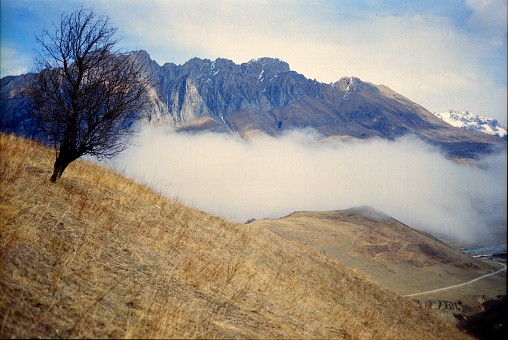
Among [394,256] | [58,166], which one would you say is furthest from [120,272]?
[394,256]

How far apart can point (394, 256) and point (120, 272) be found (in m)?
98.8

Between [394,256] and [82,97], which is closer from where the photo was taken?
[82,97]

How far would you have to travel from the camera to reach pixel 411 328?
18422 mm

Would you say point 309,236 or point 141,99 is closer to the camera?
point 141,99

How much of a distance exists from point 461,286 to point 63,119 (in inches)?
3723

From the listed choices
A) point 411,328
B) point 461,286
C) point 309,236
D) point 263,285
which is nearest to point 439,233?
point 461,286

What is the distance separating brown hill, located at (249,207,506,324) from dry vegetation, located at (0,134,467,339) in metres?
57.2

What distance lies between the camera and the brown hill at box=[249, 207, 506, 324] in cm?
7069

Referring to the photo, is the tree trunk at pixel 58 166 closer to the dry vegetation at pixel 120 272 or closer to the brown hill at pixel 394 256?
the dry vegetation at pixel 120 272

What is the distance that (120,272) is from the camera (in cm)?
706

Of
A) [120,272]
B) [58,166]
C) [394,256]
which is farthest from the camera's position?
[394,256]

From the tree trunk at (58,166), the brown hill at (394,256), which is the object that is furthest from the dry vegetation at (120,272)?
the brown hill at (394,256)

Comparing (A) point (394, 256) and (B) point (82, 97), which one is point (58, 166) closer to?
(B) point (82, 97)

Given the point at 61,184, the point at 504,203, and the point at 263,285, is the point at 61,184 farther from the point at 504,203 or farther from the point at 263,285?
the point at 504,203
